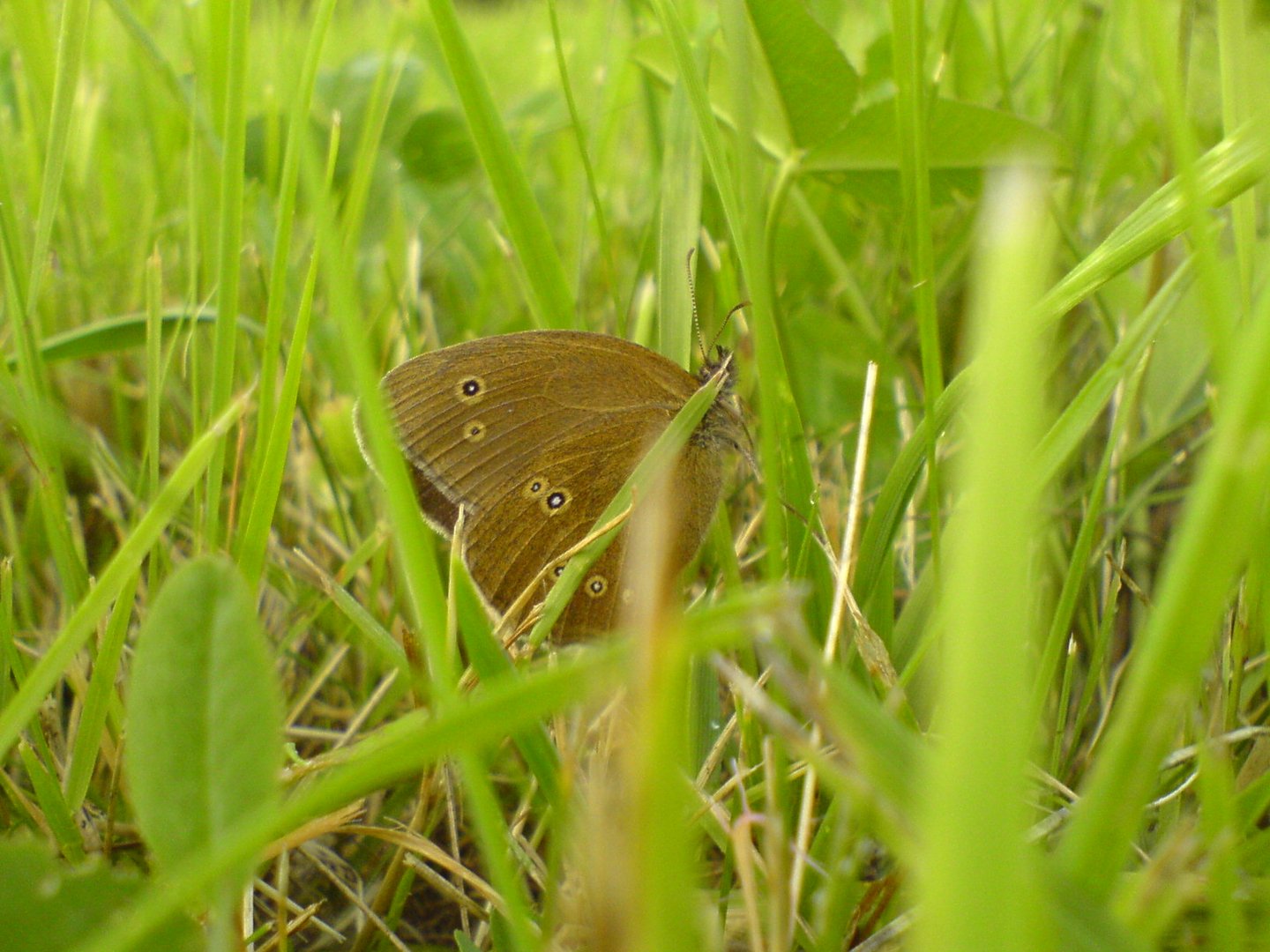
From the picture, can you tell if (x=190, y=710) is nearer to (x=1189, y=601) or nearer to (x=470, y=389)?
(x=1189, y=601)

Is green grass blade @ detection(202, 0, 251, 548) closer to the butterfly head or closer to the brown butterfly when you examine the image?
the brown butterfly

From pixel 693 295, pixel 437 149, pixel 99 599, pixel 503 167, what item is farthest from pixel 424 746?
pixel 437 149

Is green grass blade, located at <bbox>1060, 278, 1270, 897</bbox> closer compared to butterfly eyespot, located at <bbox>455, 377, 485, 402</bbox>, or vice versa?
→ green grass blade, located at <bbox>1060, 278, 1270, 897</bbox>

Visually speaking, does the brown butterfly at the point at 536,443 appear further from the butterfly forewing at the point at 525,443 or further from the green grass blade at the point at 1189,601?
the green grass blade at the point at 1189,601

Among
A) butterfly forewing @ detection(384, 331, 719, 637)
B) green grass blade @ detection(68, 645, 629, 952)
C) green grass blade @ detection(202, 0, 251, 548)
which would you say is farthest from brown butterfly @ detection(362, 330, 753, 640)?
green grass blade @ detection(68, 645, 629, 952)

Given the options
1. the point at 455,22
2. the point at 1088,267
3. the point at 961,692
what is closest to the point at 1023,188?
the point at 961,692

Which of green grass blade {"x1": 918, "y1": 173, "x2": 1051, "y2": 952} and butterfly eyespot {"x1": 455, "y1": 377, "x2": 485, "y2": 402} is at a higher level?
green grass blade {"x1": 918, "y1": 173, "x2": 1051, "y2": 952}

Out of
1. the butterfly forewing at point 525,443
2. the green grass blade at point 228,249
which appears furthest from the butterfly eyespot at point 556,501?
the green grass blade at point 228,249

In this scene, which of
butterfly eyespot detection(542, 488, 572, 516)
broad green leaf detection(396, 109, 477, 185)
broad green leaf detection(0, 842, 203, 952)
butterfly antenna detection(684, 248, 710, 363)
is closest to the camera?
broad green leaf detection(0, 842, 203, 952)
